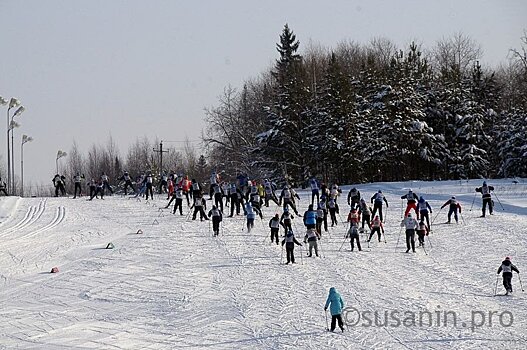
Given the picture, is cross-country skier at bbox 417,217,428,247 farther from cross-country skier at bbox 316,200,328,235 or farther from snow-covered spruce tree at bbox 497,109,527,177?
snow-covered spruce tree at bbox 497,109,527,177

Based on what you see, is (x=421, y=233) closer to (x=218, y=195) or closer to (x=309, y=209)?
(x=309, y=209)

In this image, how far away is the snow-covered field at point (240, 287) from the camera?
16734mm

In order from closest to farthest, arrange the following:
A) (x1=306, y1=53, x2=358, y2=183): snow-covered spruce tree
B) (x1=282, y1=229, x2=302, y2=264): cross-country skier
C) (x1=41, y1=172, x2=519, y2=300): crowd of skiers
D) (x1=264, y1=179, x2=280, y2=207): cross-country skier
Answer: (x1=282, y1=229, x2=302, y2=264): cross-country skier → (x1=41, y1=172, x2=519, y2=300): crowd of skiers → (x1=264, y1=179, x2=280, y2=207): cross-country skier → (x1=306, y1=53, x2=358, y2=183): snow-covered spruce tree

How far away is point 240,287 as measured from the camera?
2188 cm

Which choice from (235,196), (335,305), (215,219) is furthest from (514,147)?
(335,305)

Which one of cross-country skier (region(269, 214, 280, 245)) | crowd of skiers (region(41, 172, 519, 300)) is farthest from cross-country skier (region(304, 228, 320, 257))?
cross-country skier (region(269, 214, 280, 245))

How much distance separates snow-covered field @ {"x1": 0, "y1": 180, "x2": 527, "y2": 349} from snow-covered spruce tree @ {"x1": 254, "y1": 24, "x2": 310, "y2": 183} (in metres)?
24.4

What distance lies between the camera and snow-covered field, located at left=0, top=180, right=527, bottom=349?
16.7 m

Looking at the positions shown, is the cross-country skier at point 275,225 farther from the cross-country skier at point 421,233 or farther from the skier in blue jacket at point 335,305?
the skier in blue jacket at point 335,305

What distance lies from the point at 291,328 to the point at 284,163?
4304 cm

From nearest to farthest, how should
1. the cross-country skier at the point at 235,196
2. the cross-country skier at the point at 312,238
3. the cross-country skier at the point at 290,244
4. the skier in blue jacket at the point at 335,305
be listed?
1. the skier in blue jacket at the point at 335,305
2. the cross-country skier at the point at 290,244
3. the cross-country skier at the point at 312,238
4. the cross-country skier at the point at 235,196

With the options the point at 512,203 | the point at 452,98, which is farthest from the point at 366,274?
the point at 452,98

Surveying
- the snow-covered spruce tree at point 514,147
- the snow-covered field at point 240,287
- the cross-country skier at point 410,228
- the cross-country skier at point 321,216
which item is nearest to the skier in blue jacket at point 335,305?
the snow-covered field at point 240,287

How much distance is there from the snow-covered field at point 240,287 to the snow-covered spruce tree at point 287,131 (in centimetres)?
2437
